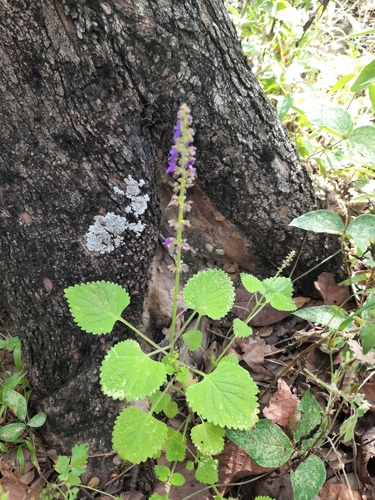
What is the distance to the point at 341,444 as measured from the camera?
65.2 inches

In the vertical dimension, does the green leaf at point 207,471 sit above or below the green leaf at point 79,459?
above

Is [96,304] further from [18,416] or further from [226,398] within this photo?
[18,416]

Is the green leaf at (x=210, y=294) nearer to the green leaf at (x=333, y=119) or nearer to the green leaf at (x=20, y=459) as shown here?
the green leaf at (x=333, y=119)

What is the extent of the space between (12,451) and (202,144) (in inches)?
65.1

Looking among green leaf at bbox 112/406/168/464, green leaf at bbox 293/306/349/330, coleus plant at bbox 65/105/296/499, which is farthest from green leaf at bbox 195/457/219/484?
green leaf at bbox 293/306/349/330

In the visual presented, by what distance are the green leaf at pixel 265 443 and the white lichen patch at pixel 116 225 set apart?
870 mm

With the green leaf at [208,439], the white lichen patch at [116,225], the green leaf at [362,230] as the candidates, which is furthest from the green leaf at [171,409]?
the green leaf at [362,230]

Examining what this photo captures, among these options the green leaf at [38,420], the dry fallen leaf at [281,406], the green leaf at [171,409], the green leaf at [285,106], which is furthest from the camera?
the green leaf at [285,106]

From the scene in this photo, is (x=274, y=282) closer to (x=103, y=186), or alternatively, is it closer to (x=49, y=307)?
(x=103, y=186)

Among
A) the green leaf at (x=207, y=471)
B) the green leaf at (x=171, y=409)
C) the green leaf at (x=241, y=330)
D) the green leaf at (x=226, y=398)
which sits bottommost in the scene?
the green leaf at (x=207, y=471)

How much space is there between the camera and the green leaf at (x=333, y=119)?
5.42 ft

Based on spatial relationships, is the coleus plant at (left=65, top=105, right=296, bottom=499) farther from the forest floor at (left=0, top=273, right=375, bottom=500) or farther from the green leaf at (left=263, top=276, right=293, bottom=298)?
the forest floor at (left=0, top=273, right=375, bottom=500)

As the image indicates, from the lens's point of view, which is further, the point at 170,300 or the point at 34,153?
the point at 170,300

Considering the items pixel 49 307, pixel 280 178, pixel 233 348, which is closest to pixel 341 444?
pixel 233 348
